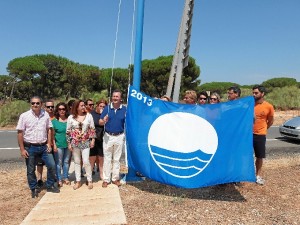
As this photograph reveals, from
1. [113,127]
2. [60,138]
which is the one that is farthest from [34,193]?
[113,127]

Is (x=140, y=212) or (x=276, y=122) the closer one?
(x=140, y=212)

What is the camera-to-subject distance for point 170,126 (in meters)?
5.35

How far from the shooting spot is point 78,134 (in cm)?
547

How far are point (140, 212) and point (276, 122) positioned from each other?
52.1 ft

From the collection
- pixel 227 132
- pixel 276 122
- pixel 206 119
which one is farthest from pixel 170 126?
pixel 276 122

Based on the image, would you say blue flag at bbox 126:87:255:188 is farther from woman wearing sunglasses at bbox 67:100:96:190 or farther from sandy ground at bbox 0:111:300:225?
woman wearing sunglasses at bbox 67:100:96:190

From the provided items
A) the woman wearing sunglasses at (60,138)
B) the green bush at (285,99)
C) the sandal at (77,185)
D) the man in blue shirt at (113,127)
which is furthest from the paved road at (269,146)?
the green bush at (285,99)

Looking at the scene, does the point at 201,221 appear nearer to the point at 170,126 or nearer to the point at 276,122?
the point at 170,126

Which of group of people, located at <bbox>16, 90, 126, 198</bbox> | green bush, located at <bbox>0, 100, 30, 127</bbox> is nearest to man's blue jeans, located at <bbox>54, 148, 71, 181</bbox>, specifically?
group of people, located at <bbox>16, 90, 126, 198</bbox>

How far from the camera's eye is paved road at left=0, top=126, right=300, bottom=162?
9.59 meters

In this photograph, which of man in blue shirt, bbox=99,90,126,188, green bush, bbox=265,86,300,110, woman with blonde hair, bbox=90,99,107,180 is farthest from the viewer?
green bush, bbox=265,86,300,110

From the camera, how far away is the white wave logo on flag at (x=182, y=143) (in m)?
5.19

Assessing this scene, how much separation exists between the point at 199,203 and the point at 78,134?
2330 mm

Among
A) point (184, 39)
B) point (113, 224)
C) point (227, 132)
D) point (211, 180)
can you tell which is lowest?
point (113, 224)
